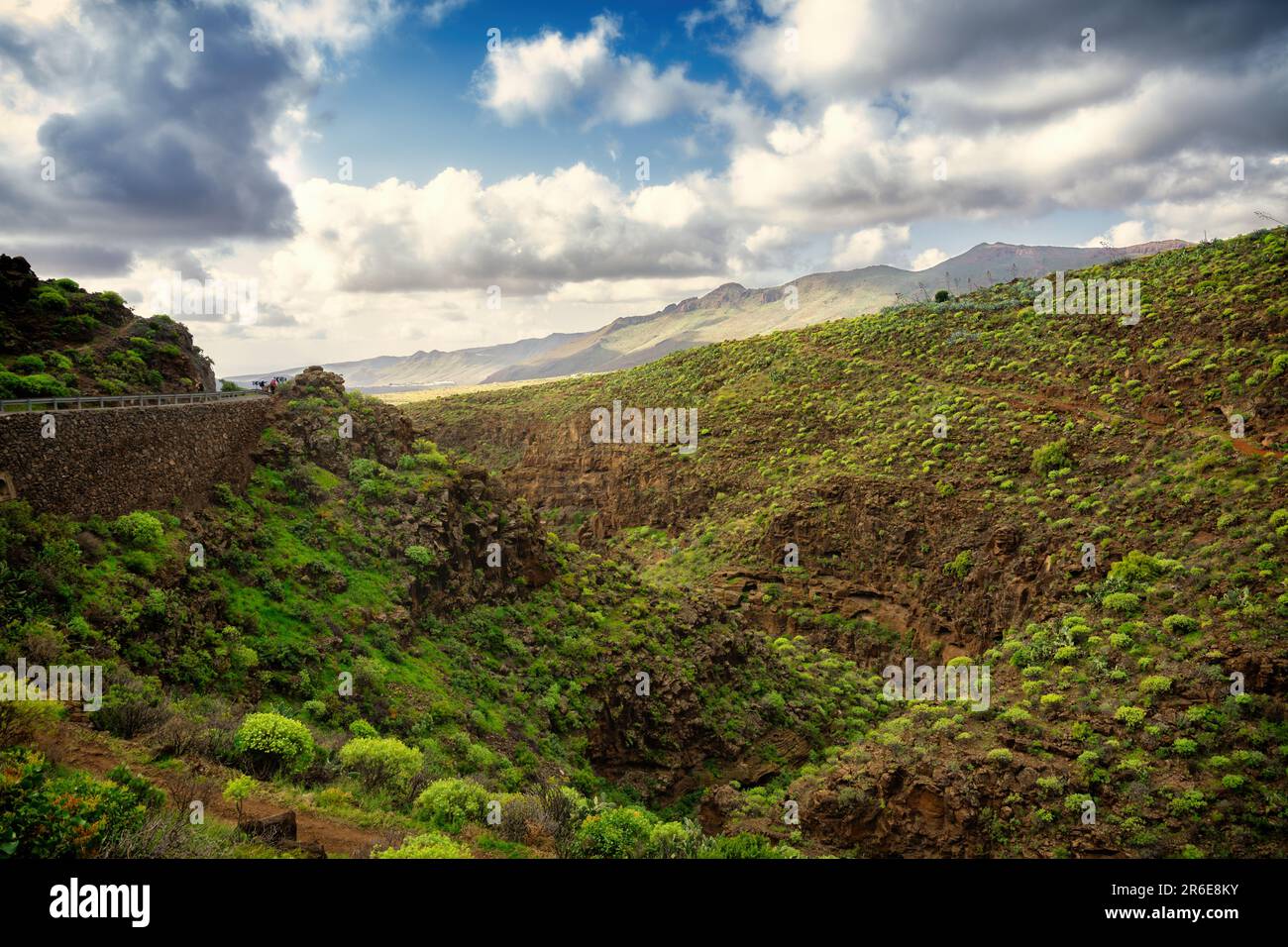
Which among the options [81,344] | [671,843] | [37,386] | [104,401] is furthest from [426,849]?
[81,344]

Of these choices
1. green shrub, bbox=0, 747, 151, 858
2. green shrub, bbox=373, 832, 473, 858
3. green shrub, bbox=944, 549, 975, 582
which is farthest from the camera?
green shrub, bbox=944, 549, 975, 582

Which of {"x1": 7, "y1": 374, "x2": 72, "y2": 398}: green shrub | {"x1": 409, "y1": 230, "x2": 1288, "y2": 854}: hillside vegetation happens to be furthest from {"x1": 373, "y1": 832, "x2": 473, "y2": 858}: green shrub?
{"x1": 7, "y1": 374, "x2": 72, "y2": 398}: green shrub

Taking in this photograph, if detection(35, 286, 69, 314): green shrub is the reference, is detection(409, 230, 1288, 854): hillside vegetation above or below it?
below

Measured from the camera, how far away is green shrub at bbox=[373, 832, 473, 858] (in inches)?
→ 368

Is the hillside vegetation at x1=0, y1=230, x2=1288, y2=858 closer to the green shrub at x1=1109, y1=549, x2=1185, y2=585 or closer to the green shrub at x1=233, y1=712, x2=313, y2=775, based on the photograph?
the green shrub at x1=233, y1=712, x2=313, y2=775

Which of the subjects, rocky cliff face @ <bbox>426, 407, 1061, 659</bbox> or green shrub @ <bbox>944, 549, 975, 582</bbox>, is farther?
green shrub @ <bbox>944, 549, 975, 582</bbox>

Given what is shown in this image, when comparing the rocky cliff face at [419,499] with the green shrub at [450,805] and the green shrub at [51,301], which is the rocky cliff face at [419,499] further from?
the green shrub at [450,805]

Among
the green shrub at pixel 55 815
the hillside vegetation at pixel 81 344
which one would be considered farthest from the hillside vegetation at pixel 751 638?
the hillside vegetation at pixel 81 344

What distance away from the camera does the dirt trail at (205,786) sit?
10078 mm

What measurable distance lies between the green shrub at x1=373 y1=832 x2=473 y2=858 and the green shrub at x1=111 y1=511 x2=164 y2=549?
11243 mm

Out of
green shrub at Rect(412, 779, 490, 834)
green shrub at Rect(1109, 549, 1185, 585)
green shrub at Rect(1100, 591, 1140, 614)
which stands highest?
green shrub at Rect(1109, 549, 1185, 585)

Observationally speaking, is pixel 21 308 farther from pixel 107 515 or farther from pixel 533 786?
pixel 533 786
